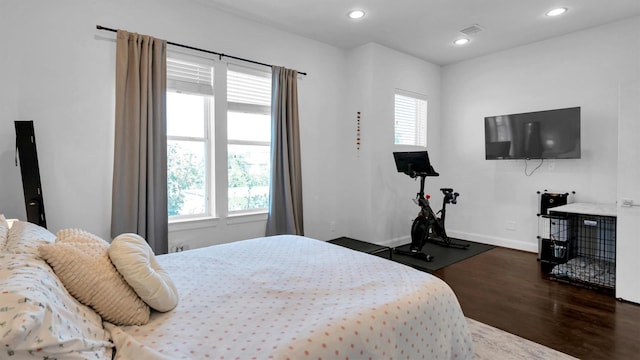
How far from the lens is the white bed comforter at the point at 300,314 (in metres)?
1.16

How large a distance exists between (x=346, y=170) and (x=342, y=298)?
11.1 ft

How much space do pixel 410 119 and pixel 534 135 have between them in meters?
1.69

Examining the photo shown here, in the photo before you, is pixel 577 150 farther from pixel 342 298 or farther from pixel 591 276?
pixel 342 298

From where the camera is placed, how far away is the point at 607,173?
13.1ft

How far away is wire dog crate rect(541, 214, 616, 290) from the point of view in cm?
361

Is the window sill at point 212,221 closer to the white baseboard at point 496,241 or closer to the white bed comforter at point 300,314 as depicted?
the white bed comforter at point 300,314

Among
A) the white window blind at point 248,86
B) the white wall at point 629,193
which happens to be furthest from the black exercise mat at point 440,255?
the white window blind at point 248,86

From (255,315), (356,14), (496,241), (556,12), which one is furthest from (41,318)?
(496,241)

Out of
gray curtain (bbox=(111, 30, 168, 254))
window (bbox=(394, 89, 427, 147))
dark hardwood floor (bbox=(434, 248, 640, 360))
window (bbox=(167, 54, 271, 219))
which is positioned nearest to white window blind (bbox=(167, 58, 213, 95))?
window (bbox=(167, 54, 271, 219))

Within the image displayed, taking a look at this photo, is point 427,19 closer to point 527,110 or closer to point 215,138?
point 527,110

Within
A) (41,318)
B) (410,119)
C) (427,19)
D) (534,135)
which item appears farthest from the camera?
(410,119)

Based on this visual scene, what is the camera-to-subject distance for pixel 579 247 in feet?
13.5

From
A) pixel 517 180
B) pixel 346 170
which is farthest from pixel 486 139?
pixel 346 170

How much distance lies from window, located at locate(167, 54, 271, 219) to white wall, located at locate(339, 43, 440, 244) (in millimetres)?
1285
